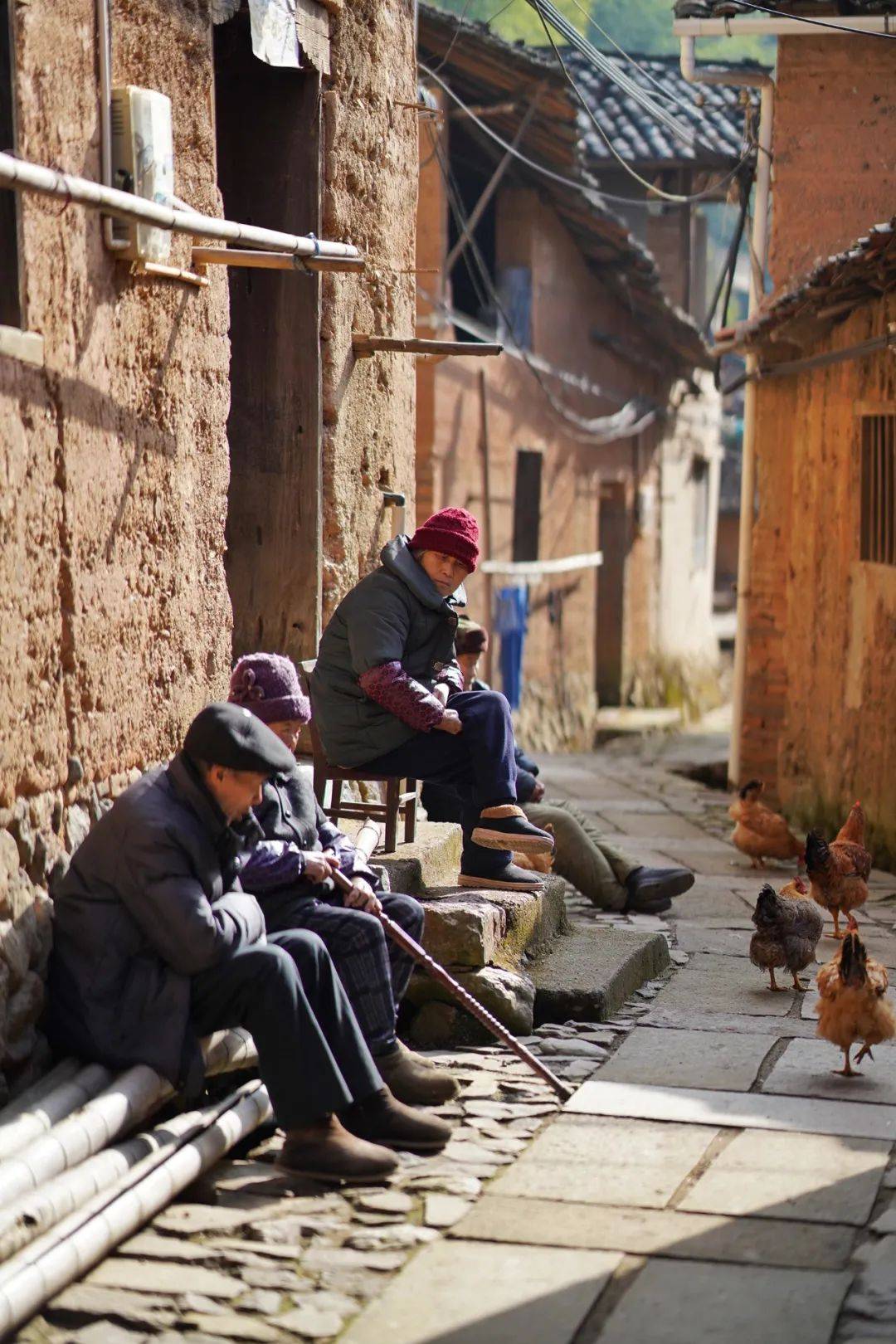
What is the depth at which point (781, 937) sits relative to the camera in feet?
21.8

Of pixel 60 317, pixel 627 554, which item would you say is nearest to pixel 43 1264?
pixel 60 317

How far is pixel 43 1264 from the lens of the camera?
3691mm

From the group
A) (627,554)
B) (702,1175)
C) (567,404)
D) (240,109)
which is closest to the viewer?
(702,1175)

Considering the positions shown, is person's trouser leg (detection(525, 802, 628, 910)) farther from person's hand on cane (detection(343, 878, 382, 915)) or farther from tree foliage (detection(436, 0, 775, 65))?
tree foliage (detection(436, 0, 775, 65))

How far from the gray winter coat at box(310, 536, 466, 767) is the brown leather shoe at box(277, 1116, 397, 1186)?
2050mm

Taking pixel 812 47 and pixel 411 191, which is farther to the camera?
pixel 812 47

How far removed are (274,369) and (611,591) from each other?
46.7 ft

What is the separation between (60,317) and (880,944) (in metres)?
4.80

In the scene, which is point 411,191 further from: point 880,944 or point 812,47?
point 812,47

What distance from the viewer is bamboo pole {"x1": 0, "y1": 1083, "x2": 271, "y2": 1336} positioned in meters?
3.62

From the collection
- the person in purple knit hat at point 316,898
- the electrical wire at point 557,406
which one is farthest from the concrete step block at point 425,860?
the electrical wire at point 557,406

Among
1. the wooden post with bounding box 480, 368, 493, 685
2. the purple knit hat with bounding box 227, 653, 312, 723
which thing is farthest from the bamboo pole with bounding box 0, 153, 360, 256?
the wooden post with bounding box 480, 368, 493, 685

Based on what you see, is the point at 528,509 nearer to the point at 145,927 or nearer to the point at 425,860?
the point at 425,860

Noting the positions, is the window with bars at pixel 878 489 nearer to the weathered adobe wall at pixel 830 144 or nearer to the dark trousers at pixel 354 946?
the weathered adobe wall at pixel 830 144
